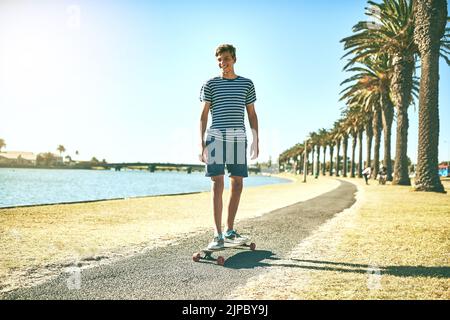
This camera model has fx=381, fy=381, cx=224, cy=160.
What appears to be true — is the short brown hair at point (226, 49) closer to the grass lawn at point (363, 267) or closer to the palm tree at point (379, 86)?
the grass lawn at point (363, 267)

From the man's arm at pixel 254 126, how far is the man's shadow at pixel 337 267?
1254 millimetres

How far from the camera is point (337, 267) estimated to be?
417cm

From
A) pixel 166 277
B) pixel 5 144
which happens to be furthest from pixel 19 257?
pixel 5 144

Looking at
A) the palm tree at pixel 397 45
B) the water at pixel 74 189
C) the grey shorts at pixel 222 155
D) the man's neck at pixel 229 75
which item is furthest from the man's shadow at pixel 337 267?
the palm tree at pixel 397 45

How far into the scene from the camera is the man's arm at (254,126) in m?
4.71

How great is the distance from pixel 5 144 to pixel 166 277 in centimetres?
14765

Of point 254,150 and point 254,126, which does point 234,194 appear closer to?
point 254,150

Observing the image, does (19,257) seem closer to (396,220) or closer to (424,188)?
(396,220)

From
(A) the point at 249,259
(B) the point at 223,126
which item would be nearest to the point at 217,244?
(A) the point at 249,259

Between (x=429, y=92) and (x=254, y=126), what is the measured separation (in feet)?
55.7

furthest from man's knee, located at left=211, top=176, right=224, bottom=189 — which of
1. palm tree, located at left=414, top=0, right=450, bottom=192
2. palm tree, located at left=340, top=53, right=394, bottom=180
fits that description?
palm tree, located at left=340, top=53, right=394, bottom=180

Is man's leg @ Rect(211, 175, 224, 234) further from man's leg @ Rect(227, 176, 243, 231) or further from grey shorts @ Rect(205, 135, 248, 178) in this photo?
man's leg @ Rect(227, 176, 243, 231)

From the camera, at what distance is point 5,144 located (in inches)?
5148

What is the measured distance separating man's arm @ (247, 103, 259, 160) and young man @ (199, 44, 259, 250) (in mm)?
177
